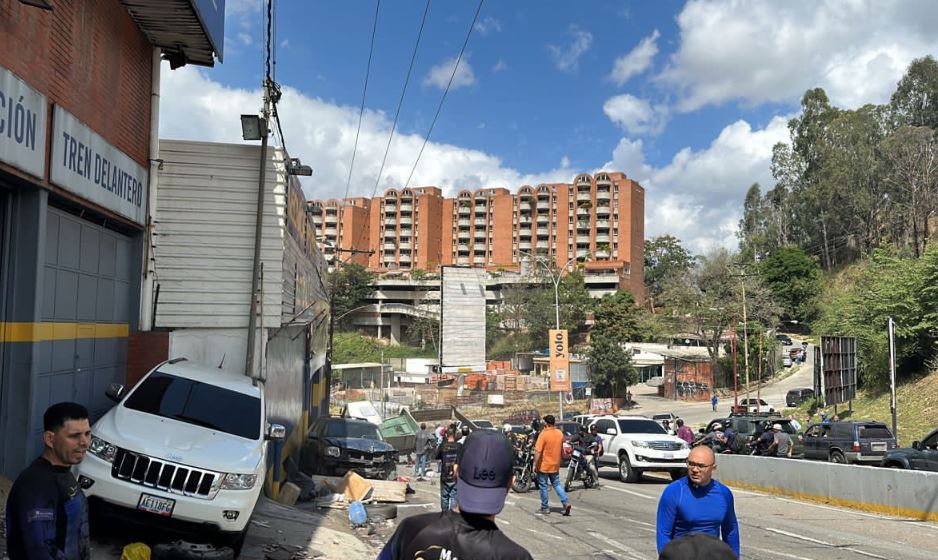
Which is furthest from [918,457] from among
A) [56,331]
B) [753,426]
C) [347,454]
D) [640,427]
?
[56,331]

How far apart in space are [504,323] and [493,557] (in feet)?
331

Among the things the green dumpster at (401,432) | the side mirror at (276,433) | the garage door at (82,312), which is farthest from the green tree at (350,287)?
the side mirror at (276,433)

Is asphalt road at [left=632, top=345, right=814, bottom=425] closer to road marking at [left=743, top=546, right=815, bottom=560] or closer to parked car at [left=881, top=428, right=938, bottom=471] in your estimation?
parked car at [left=881, top=428, right=938, bottom=471]

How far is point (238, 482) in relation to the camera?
8148mm

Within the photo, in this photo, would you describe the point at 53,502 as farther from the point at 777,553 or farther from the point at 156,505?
the point at 777,553

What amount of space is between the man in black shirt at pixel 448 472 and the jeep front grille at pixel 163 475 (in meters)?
3.63

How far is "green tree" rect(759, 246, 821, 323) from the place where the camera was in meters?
88.0

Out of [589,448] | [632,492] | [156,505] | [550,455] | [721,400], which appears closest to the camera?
[156,505]

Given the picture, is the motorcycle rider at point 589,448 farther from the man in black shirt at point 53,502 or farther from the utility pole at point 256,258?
the man in black shirt at point 53,502

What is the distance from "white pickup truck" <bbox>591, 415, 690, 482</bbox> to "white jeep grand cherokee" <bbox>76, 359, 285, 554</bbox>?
12.8 m

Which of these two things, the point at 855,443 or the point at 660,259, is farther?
the point at 660,259

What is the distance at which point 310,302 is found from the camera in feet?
78.1

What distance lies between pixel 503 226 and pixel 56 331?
123059 millimetres

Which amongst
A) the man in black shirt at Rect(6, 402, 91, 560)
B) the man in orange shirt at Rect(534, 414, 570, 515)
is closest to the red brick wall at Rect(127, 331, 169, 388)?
the man in orange shirt at Rect(534, 414, 570, 515)
